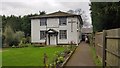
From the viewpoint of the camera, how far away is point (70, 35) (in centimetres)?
3422

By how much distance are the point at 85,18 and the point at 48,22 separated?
187 ft

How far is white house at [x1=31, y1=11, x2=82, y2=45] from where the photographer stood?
112 feet

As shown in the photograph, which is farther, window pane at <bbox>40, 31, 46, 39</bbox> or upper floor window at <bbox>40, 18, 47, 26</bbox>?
upper floor window at <bbox>40, 18, 47, 26</bbox>

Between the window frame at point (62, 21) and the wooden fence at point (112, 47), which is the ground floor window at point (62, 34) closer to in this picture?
the window frame at point (62, 21)

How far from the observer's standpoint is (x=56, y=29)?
34.8 m

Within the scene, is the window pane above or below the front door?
above

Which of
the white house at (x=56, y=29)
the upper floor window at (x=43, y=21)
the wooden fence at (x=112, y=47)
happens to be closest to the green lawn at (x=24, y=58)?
the wooden fence at (x=112, y=47)

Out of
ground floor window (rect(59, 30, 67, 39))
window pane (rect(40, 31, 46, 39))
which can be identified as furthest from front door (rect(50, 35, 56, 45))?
window pane (rect(40, 31, 46, 39))

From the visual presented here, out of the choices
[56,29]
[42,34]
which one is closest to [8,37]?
[42,34]

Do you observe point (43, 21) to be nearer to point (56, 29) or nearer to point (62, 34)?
point (56, 29)

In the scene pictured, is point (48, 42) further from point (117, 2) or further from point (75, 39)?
point (117, 2)

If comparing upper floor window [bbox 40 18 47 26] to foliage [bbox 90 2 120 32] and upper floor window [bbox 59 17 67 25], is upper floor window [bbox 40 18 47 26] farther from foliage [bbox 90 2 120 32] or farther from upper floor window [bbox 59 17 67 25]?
foliage [bbox 90 2 120 32]

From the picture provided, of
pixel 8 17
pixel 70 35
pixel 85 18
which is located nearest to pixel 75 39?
pixel 70 35

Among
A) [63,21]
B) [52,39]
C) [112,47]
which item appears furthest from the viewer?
[52,39]
